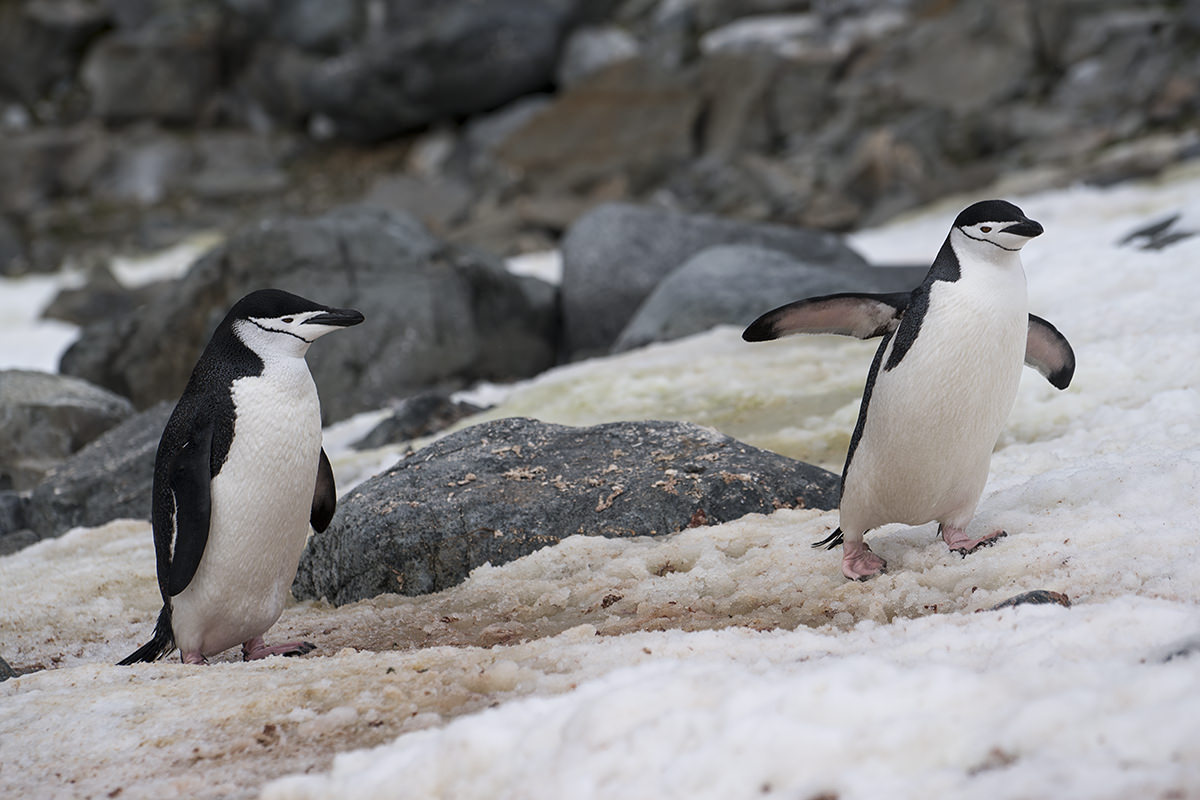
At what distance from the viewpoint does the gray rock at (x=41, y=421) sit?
24.0 ft

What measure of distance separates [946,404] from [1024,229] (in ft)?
1.91

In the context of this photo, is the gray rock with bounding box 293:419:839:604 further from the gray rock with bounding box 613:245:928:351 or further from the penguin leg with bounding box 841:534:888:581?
the gray rock with bounding box 613:245:928:351

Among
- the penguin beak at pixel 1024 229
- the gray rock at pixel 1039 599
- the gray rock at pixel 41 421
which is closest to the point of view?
the gray rock at pixel 1039 599

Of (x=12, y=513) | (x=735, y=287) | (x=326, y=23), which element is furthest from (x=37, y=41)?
(x=12, y=513)

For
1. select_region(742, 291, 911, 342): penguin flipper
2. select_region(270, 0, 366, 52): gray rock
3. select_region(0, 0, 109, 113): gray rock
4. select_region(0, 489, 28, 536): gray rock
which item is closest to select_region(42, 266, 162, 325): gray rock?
select_region(0, 489, 28, 536): gray rock

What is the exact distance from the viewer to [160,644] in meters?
3.66

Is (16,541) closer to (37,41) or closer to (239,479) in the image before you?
(239,479)

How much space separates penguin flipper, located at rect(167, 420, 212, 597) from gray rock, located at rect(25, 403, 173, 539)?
109 inches

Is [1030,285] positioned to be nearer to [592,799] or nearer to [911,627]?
[911,627]

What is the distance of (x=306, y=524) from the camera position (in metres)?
3.77

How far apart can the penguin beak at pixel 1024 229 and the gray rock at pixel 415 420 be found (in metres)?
4.23

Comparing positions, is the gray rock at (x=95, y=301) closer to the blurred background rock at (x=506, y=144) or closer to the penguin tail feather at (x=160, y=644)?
the blurred background rock at (x=506, y=144)

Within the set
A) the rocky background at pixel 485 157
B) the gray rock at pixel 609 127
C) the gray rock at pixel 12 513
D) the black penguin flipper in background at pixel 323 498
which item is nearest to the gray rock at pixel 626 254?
the rocky background at pixel 485 157

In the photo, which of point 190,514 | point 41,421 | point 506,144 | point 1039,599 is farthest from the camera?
point 506,144
